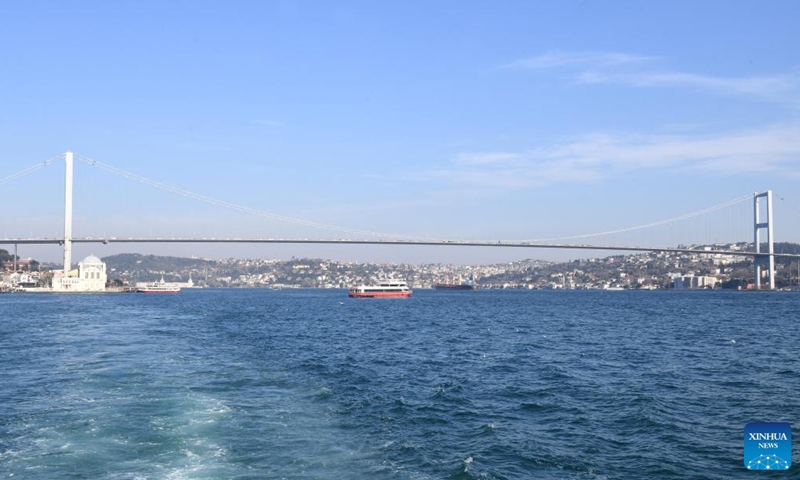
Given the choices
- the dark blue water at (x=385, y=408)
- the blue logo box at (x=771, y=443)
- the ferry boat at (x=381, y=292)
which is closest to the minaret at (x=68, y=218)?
the ferry boat at (x=381, y=292)

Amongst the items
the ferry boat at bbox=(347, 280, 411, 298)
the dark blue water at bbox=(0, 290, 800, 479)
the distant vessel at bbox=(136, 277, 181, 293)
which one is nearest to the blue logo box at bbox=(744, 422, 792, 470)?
the dark blue water at bbox=(0, 290, 800, 479)

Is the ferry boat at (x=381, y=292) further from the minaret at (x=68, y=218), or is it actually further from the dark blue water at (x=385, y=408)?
the dark blue water at (x=385, y=408)

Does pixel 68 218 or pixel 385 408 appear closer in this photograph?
pixel 385 408

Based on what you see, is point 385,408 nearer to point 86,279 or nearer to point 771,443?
point 771,443

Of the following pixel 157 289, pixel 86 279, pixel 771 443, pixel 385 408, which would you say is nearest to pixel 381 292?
pixel 157 289

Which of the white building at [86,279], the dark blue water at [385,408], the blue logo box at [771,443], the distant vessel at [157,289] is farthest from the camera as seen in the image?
the distant vessel at [157,289]
